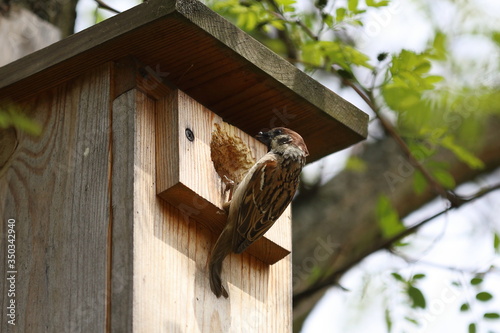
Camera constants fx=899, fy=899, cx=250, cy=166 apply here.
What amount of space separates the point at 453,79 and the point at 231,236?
2876 millimetres

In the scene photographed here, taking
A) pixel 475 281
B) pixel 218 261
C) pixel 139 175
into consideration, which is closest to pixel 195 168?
pixel 139 175

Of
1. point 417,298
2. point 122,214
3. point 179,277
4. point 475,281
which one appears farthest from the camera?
point 475,281

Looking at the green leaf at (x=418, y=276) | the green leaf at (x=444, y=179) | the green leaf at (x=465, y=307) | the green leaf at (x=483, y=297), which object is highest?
the green leaf at (x=444, y=179)

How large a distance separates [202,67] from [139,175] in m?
0.59

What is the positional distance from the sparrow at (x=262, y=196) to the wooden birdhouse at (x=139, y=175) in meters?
0.06

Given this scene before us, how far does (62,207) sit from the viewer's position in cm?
347

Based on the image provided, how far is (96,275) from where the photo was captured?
10.6 feet

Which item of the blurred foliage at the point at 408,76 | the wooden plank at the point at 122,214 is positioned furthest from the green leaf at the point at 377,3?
the wooden plank at the point at 122,214

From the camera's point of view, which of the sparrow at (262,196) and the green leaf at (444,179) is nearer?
the sparrow at (262,196)

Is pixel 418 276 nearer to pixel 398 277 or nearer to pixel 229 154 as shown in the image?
pixel 398 277

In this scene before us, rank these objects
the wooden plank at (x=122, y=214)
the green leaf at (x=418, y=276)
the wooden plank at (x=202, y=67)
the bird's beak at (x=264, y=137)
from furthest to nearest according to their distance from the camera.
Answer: the green leaf at (x=418, y=276) < the bird's beak at (x=264, y=137) < the wooden plank at (x=202, y=67) < the wooden plank at (x=122, y=214)

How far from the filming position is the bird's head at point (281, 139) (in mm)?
3941

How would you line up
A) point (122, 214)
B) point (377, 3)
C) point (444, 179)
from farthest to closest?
point (444, 179), point (377, 3), point (122, 214)

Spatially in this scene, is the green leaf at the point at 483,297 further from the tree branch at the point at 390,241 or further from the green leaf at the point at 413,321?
A: the tree branch at the point at 390,241
